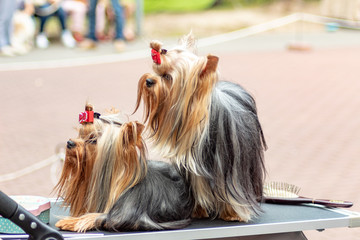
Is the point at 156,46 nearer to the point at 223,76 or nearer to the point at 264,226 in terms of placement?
the point at 264,226

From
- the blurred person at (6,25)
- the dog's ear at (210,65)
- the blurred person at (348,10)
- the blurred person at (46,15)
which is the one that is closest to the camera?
the dog's ear at (210,65)

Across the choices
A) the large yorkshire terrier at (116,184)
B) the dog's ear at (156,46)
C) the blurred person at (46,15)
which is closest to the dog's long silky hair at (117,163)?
the large yorkshire terrier at (116,184)

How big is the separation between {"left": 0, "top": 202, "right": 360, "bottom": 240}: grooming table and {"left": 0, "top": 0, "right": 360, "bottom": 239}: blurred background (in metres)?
0.38

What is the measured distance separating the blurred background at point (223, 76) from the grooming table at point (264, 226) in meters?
0.38

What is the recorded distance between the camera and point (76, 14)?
13.1 metres

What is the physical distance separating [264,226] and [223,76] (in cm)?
706

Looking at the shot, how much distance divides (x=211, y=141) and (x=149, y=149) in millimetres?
322

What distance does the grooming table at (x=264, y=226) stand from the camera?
10.2ft

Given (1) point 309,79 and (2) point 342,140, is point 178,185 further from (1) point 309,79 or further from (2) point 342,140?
(1) point 309,79

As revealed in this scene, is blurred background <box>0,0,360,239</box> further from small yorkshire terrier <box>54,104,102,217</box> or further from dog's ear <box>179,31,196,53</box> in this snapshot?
dog's ear <box>179,31,196,53</box>

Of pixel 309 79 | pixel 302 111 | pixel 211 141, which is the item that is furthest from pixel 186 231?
pixel 309 79

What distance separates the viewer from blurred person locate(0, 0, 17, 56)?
454 inches

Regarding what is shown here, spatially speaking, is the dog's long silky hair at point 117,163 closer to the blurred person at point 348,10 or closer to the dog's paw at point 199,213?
the dog's paw at point 199,213

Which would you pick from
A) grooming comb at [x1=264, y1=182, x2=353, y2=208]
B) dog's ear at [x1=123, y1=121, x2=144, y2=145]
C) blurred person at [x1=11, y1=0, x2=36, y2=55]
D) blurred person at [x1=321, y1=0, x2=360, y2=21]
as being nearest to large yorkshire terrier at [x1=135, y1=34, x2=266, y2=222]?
dog's ear at [x1=123, y1=121, x2=144, y2=145]
